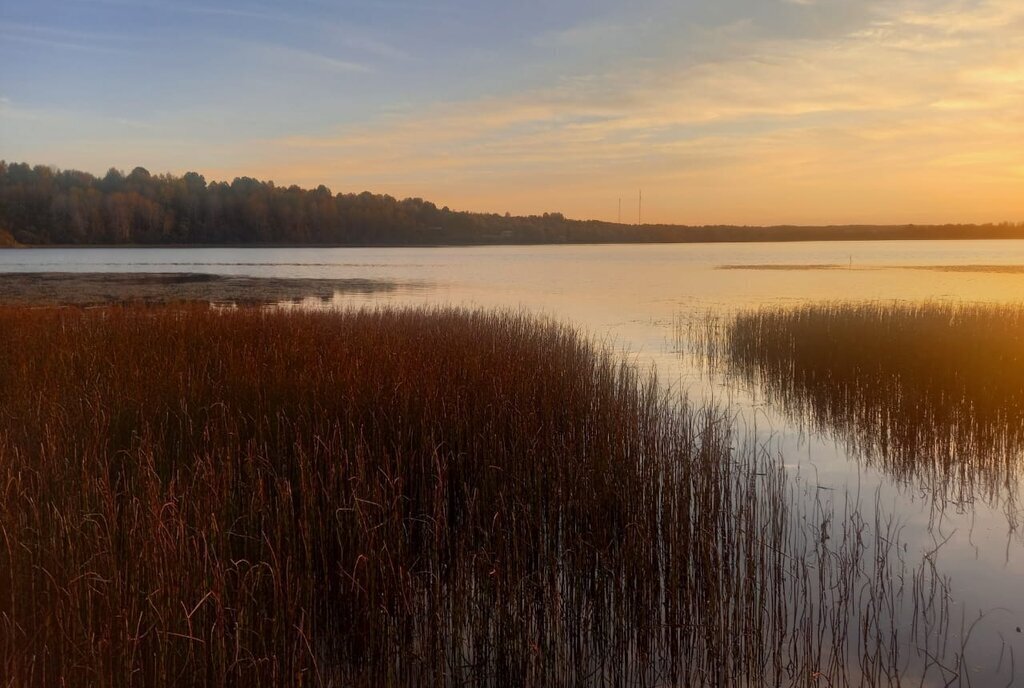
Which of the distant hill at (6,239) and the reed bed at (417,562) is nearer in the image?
the reed bed at (417,562)

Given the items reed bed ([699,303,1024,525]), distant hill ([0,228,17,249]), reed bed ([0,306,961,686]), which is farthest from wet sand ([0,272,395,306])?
distant hill ([0,228,17,249])

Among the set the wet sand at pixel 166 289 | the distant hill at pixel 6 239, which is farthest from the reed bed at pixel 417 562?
the distant hill at pixel 6 239

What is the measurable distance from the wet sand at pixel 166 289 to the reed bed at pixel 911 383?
593 inches

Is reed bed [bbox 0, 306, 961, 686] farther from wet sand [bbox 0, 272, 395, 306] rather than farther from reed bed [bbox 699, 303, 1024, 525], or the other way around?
wet sand [bbox 0, 272, 395, 306]

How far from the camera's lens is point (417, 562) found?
4738 mm

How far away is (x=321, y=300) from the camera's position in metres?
26.1

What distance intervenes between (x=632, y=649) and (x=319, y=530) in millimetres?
1933

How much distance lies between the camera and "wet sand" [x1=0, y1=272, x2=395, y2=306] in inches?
939

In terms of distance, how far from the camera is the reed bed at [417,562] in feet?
11.6

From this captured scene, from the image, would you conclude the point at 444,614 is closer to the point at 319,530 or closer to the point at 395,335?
the point at 319,530

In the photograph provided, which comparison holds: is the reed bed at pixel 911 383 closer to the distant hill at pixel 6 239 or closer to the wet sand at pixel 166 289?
the wet sand at pixel 166 289

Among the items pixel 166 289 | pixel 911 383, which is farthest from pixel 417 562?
pixel 166 289

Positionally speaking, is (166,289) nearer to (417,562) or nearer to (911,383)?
(911,383)

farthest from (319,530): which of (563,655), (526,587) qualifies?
(563,655)
